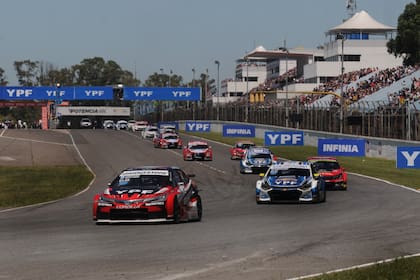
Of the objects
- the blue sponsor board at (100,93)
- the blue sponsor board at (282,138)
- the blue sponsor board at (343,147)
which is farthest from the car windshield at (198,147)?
the blue sponsor board at (100,93)

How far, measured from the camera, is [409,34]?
247ft

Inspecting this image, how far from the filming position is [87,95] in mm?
113250

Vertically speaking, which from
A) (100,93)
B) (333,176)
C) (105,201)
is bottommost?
(333,176)

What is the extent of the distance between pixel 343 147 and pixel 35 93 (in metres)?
70.7

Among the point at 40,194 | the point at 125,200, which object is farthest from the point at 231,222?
the point at 40,194

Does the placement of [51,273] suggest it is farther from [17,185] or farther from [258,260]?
[17,185]

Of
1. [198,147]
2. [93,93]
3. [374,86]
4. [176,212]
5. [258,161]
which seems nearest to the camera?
[176,212]

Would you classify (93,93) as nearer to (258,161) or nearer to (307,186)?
(258,161)

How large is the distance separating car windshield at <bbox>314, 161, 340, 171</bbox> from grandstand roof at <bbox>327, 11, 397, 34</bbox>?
300ft

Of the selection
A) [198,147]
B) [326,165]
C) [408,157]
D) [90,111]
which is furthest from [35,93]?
[326,165]

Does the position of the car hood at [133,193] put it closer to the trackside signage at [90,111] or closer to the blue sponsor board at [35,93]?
the blue sponsor board at [35,93]

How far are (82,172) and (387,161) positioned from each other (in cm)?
1755

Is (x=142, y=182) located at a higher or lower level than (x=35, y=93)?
lower

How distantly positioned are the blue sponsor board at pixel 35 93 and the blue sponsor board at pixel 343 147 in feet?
219
